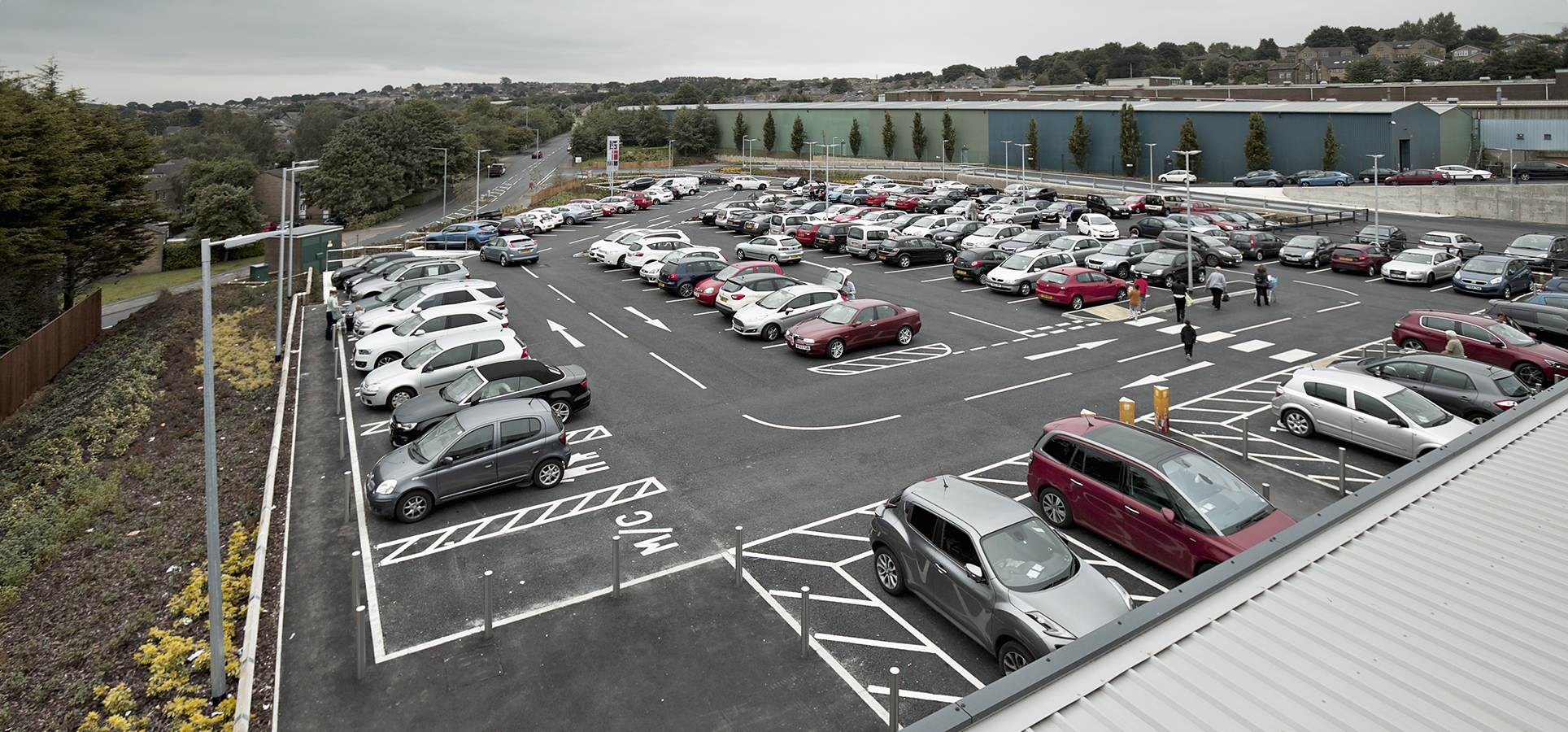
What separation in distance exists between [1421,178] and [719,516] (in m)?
63.2

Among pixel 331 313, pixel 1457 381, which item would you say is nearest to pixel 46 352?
pixel 331 313

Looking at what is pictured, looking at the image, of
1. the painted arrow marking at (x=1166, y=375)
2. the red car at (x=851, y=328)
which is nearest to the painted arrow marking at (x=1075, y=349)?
the painted arrow marking at (x=1166, y=375)

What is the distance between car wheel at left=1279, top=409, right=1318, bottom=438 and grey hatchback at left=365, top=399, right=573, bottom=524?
1421 centimetres

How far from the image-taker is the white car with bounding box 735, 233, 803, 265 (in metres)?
36.9

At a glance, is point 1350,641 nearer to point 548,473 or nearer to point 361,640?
point 361,640

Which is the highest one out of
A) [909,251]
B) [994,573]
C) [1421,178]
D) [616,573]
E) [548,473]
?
[1421,178]

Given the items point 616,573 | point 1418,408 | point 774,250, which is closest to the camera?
point 616,573

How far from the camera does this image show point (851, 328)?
23266mm

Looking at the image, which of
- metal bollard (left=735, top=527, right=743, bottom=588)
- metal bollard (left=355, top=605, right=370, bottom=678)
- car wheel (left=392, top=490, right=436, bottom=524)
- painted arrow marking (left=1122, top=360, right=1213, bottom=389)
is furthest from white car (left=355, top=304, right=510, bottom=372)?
painted arrow marking (left=1122, top=360, right=1213, bottom=389)

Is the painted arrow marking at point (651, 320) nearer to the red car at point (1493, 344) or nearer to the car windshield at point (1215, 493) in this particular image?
the car windshield at point (1215, 493)

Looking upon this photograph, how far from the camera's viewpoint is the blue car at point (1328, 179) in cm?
5991

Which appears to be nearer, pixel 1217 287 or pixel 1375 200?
pixel 1217 287

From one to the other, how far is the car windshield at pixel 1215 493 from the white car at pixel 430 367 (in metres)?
14.5

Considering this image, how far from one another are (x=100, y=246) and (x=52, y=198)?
5222 mm
